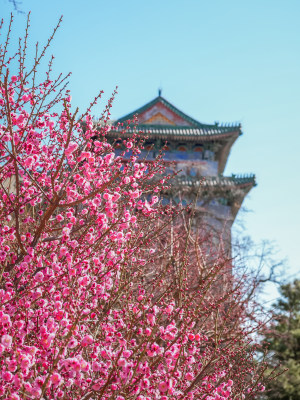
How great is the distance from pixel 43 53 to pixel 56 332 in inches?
110

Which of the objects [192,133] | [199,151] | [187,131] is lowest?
[199,151]

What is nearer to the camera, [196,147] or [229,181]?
[229,181]

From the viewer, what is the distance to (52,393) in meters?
2.90

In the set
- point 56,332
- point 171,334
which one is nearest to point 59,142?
point 56,332

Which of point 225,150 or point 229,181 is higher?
point 225,150

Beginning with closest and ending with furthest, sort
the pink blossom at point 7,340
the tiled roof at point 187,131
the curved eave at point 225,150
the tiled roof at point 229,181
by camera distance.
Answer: the pink blossom at point 7,340
the tiled roof at point 229,181
the tiled roof at point 187,131
the curved eave at point 225,150

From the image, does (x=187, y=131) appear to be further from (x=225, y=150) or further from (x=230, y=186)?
(x=230, y=186)

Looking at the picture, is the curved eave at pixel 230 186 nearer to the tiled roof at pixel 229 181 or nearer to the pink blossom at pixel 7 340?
the tiled roof at pixel 229 181

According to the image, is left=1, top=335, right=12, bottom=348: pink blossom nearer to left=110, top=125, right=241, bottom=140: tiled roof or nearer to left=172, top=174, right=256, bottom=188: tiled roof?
left=172, top=174, right=256, bottom=188: tiled roof

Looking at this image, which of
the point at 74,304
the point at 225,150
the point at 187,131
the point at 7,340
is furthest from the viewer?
the point at 225,150

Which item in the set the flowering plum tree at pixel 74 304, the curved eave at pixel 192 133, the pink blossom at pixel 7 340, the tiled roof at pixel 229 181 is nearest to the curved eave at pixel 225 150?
the curved eave at pixel 192 133

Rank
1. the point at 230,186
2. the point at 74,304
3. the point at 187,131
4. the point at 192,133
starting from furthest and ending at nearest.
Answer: the point at 187,131 < the point at 192,133 < the point at 230,186 < the point at 74,304

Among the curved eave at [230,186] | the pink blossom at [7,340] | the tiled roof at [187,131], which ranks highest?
the tiled roof at [187,131]

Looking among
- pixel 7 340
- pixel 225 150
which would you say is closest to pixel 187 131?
pixel 225 150
